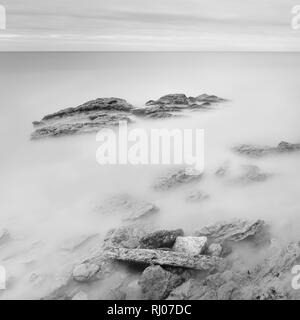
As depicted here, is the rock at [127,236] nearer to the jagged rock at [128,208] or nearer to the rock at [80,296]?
the jagged rock at [128,208]

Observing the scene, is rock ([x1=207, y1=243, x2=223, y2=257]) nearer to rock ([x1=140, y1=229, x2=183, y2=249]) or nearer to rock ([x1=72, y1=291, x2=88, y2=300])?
rock ([x1=140, y1=229, x2=183, y2=249])

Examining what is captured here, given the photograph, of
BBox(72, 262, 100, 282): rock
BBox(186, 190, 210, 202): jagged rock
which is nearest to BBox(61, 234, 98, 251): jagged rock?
BBox(72, 262, 100, 282): rock

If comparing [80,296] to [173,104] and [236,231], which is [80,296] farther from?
[173,104]

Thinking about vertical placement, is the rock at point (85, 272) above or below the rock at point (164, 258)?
below

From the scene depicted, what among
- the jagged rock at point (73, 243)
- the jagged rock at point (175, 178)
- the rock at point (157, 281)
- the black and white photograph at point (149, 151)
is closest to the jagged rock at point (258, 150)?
the black and white photograph at point (149, 151)

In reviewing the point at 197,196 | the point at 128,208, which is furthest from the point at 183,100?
the point at 128,208
